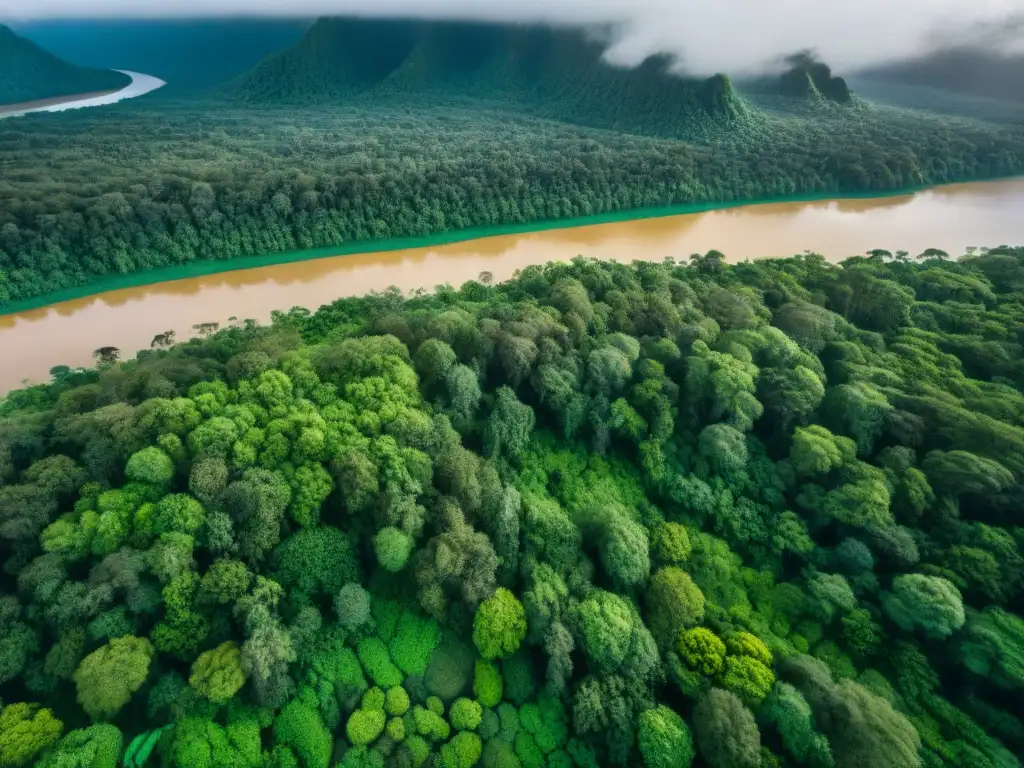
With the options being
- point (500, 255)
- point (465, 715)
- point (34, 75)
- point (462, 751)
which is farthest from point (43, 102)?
point (462, 751)

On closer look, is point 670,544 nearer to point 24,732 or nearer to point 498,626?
point 498,626

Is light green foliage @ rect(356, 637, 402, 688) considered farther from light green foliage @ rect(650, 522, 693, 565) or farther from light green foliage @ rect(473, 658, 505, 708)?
A: light green foliage @ rect(650, 522, 693, 565)

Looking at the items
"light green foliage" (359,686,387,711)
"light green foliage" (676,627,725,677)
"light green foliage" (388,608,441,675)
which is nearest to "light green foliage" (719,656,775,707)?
"light green foliage" (676,627,725,677)

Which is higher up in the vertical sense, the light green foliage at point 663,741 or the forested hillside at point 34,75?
the forested hillside at point 34,75

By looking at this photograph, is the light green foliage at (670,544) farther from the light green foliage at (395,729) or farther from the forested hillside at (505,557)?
the light green foliage at (395,729)

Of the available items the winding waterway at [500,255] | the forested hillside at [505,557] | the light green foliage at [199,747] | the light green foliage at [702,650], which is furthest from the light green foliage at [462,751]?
the winding waterway at [500,255]

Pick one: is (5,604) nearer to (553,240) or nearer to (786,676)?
(786,676)

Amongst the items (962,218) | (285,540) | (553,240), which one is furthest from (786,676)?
(962,218)

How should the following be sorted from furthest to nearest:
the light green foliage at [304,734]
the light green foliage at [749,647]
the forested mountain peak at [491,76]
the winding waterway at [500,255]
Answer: the forested mountain peak at [491,76] < the winding waterway at [500,255] < the light green foliage at [749,647] < the light green foliage at [304,734]
